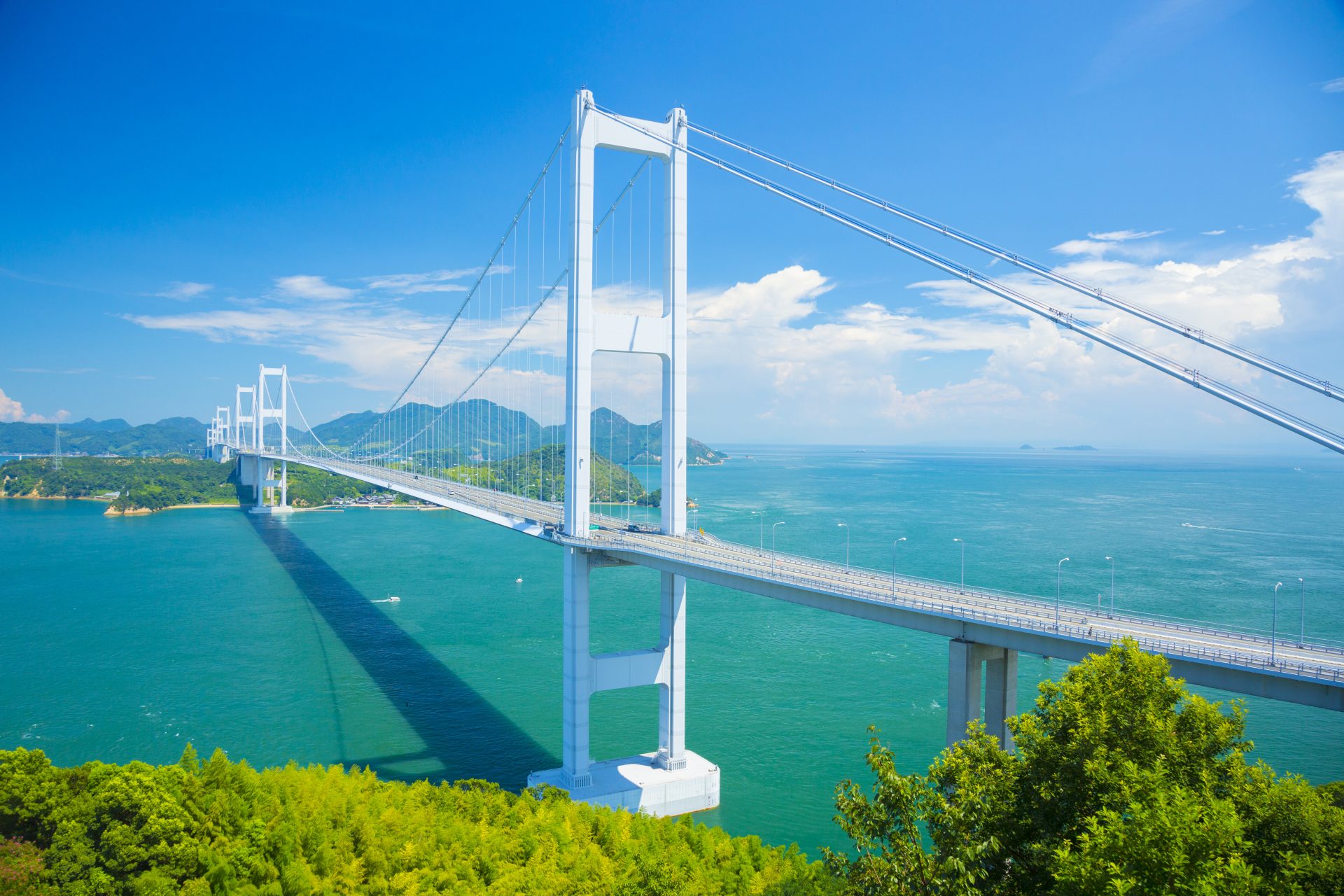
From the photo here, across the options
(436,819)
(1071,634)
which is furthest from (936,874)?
(436,819)

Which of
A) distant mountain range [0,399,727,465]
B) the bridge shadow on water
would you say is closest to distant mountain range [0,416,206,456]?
distant mountain range [0,399,727,465]

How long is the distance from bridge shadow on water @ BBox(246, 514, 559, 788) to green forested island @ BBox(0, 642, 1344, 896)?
2.99 m

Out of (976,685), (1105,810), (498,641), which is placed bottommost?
(498,641)

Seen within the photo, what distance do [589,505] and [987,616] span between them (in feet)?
31.7

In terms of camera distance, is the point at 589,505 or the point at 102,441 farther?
the point at 102,441

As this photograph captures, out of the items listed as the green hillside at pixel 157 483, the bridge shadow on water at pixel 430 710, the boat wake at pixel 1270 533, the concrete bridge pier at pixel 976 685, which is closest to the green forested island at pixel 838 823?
the concrete bridge pier at pixel 976 685

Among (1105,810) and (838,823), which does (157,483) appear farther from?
(1105,810)

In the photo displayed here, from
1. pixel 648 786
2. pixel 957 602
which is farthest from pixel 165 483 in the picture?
pixel 957 602

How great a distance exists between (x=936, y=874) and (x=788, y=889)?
2.79m

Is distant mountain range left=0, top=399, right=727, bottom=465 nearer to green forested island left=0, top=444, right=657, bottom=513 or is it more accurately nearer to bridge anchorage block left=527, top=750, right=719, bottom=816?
green forested island left=0, top=444, right=657, bottom=513

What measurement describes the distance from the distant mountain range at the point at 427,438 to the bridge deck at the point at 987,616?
3890cm

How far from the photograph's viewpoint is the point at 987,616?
1164 centimetres

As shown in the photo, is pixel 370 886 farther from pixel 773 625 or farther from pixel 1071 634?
pixel 773 625

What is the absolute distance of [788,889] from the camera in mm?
9375
